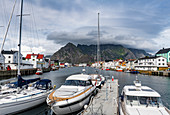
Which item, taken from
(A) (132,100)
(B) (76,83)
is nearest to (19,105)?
(B) (76,83)

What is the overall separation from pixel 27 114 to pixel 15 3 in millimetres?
16934

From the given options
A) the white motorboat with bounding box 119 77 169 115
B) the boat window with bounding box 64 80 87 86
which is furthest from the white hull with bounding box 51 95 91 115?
the white motorboat with bounding box 119 77 169 115

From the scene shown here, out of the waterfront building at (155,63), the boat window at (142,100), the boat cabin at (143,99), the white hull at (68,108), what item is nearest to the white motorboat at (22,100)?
the white hull at (68,108)

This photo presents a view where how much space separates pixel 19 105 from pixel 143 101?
1273cm

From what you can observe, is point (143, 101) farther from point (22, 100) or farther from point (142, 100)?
point (22, 100)

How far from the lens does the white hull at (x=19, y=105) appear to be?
1257 cm

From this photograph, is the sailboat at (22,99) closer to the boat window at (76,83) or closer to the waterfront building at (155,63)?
the boat window at (76,83)

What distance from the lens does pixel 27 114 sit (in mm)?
14328

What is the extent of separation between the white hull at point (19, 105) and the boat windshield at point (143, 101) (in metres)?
11.2

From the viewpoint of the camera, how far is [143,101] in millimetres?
10594

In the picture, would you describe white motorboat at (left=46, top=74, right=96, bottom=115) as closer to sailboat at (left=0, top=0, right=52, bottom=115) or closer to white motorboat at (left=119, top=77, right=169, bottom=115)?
sailboat at (left=0, top=0, right=52, bottom=115)

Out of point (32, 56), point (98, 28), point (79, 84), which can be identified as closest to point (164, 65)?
point (98, 28)

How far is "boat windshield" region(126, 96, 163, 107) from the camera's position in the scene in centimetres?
1030

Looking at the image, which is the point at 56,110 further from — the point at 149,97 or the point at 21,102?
the point at 149,97
